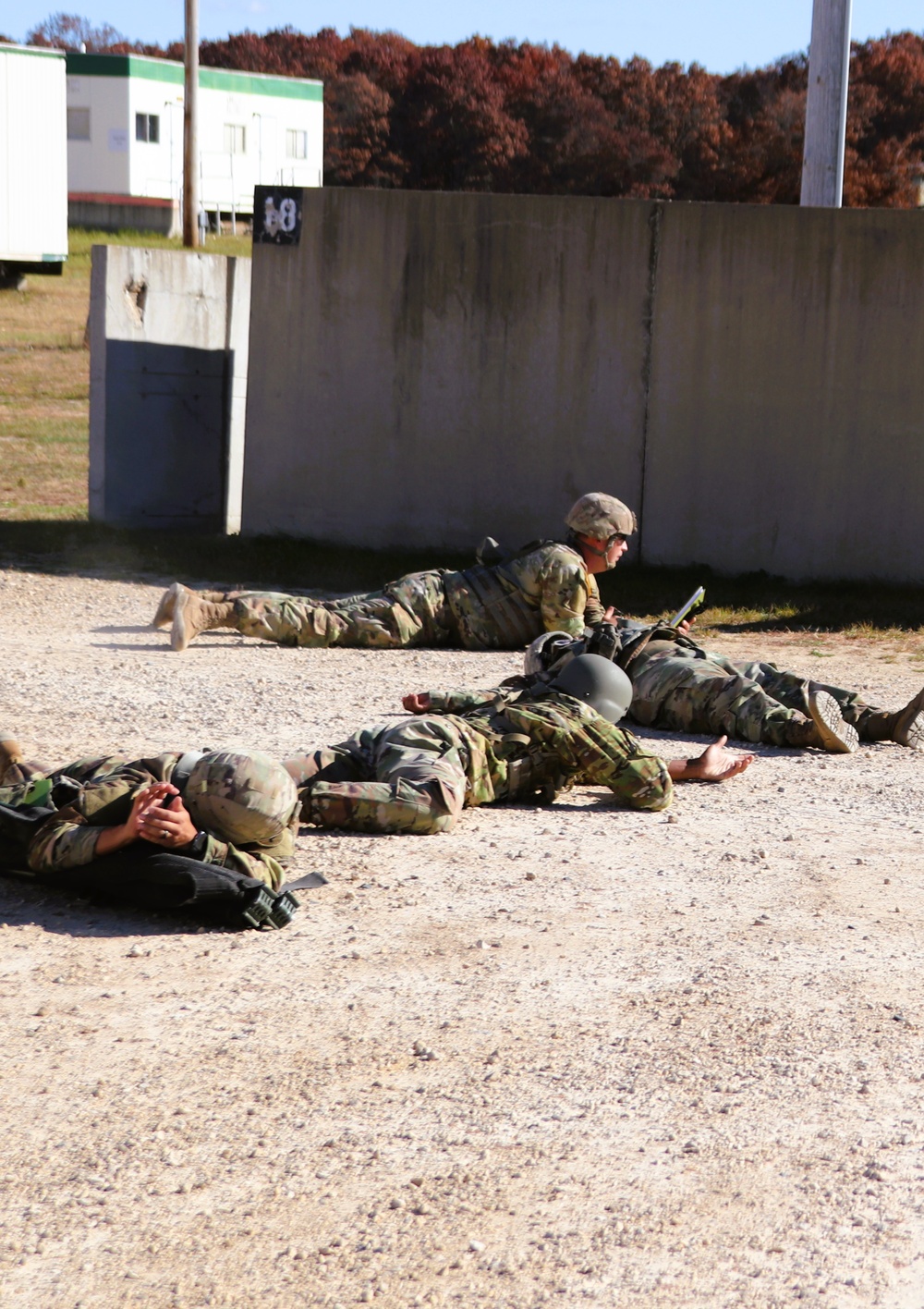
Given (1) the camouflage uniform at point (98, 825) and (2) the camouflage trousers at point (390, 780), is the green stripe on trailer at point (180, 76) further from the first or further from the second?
(1) the camouflage uniform at point (98, 825)

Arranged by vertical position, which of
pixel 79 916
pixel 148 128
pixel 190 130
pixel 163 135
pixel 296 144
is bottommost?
pixel 79 916

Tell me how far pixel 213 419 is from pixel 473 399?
2.58 meters

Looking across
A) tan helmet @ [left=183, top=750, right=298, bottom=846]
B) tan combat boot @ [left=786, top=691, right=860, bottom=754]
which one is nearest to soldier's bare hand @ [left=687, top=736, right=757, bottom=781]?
tan combat boot @ [left=786, top=691, right=860, bottom=754]

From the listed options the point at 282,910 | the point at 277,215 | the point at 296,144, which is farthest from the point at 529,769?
the point at 296,144

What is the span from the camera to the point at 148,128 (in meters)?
37.1

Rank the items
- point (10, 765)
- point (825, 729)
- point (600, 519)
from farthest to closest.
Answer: point (600, 519)
point (825, 729)
point (10, 765)

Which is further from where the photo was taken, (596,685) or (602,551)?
(602,551)

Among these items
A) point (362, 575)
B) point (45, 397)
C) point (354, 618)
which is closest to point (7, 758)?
point (354, 618)

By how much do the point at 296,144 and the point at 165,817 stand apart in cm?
3821

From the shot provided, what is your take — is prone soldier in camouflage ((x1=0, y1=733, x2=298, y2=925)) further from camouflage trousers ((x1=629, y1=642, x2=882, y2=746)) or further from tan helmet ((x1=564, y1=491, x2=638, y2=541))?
tan helmet ((x1=564, y1=491, x2=638, y2=541))

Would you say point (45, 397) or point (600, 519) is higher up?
point (45, 397)

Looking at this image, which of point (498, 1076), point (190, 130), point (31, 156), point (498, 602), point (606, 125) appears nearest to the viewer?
point (498, 1076)

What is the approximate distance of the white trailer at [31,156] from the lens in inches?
931

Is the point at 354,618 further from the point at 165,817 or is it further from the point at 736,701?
the point at 165,817
